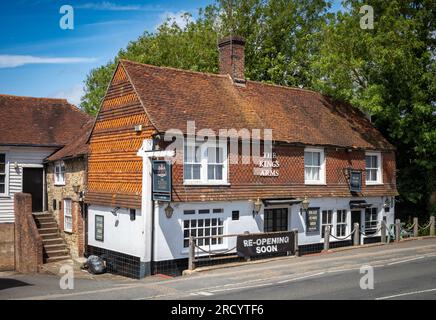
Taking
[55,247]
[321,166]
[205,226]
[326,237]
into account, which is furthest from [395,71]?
[55,247]

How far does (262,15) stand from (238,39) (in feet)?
52.6

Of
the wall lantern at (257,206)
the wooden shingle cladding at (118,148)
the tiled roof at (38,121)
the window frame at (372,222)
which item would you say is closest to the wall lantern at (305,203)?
the wall lantern at (257,206)

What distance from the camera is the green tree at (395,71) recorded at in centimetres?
2631

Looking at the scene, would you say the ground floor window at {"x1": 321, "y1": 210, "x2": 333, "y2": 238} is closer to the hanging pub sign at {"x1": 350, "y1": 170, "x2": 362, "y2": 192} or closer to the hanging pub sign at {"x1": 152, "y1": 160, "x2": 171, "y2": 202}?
the hanging pub sign at {"x1": 350, "y1": 170, "x2": 362, "y2": 192}

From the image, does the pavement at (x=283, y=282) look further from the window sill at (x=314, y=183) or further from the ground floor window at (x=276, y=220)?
the window sill at (x=314, y=183)

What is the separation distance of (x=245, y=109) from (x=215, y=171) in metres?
3.99

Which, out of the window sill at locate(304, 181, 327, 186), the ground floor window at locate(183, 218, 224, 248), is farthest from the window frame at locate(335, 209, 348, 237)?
the ground floor window at locate(183, 218, 224, 248)

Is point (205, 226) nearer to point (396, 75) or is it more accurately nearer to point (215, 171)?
point (215, 171)

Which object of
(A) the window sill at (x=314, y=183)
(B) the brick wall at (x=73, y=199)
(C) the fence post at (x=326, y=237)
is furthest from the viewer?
(B) the brick wall at (x=73, y=199)

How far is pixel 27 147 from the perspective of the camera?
88.7 ft

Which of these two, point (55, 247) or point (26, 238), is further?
point (26, 238)

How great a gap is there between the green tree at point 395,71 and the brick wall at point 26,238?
17.2 metres

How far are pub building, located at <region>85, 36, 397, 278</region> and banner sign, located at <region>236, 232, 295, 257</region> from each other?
2.79ft

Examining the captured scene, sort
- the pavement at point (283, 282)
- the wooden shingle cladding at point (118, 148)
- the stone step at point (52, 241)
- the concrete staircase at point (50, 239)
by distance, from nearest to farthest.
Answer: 1. the pavement at point (283, 282)
2. the wooden shingle cladding at point (118, 148)
3. the concrete staircase at point (50, 239)
4. the stone step at point (52, 241)
